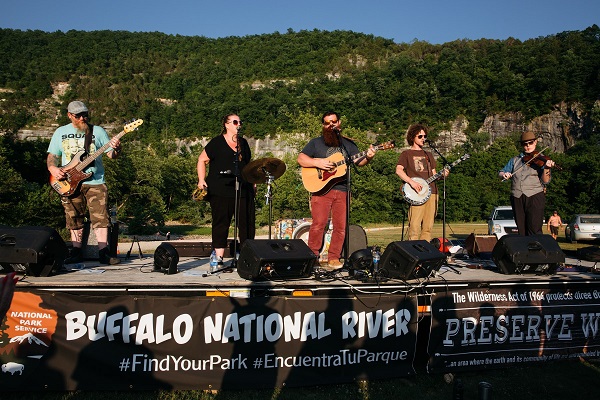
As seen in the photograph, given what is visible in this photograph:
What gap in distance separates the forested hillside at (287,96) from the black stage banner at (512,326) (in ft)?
52.8

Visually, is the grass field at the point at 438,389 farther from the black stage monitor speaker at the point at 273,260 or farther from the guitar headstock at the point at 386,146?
the guitar headstock at the point at 386,146

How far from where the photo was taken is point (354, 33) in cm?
13375

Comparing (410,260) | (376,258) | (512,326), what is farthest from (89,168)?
(512,326)

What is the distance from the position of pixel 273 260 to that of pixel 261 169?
1.61 meters

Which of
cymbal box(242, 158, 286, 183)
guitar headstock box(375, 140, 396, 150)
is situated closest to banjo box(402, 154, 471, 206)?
guitar headstock box(375, 140, 396, 150)

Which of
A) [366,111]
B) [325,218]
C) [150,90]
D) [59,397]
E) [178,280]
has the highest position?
[150,90]

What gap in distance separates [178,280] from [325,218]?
2.12 metres

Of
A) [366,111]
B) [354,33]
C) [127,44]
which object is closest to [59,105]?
[127,44]

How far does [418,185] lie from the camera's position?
7129mm

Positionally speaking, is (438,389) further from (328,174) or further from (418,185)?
(418,185)

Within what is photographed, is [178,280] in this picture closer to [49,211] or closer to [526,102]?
[49,211]

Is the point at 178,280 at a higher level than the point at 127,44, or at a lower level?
lower

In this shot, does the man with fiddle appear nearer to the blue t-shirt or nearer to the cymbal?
the cymbal

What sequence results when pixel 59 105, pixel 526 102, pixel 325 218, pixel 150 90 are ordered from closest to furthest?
pixel 325 218 → pixel 526 102 → pixel 59 105 → pixel 150 90
